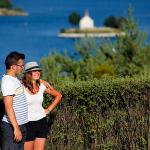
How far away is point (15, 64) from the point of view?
229 inches

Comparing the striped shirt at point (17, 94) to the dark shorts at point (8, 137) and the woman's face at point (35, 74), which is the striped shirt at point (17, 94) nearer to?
the dark shorts at point (8, 137)

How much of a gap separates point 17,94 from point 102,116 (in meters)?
1.72

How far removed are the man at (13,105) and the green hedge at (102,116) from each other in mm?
1189

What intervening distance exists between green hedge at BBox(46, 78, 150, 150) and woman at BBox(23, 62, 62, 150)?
642mm

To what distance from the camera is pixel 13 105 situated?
584 centimetres

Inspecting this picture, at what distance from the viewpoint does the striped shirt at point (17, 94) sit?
5.78 meters

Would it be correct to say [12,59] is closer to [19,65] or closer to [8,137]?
[19,65]

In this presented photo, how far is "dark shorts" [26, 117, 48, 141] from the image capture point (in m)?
6.32

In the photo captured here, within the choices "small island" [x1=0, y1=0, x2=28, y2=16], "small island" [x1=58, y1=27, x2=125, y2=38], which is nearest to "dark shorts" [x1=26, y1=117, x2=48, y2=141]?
"small island" [x1=58, y1=27, x2=125, y2=38]

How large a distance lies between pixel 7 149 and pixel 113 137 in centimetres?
182

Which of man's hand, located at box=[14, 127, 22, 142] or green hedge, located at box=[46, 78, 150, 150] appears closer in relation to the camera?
man's hand, located at box=[14, 127, 22, 142]

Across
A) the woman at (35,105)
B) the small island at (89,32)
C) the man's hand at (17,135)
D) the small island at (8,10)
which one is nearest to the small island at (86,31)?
the small island at (89,32)

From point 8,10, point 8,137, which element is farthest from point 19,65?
point 8,10

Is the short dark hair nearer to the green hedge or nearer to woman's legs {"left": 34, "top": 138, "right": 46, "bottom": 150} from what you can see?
woman's legs {"left": 34, "top": 138, "right": 46, "bottom": 150}
